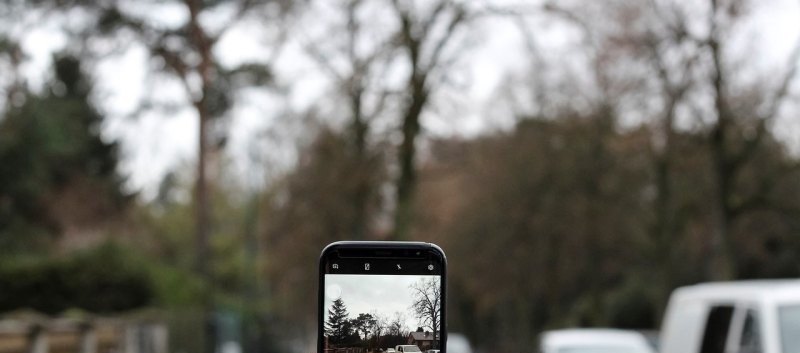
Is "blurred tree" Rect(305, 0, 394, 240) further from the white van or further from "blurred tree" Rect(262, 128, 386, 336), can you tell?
the white van

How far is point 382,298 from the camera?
14.1 feet

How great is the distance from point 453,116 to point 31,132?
1170 centimetres

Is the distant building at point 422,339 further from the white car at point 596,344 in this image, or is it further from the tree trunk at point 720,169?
the tree trunk at point 720,169

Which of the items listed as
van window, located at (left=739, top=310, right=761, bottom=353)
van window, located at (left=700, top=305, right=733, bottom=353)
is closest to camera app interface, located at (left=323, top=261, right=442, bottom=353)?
van window, located at (left=739, top=310, right=761, bottom=353)

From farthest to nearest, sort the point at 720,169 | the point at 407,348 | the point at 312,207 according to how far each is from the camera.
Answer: the point at 312,207 → the point at 720,169 → the point at 407,348

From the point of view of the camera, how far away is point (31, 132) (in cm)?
3416

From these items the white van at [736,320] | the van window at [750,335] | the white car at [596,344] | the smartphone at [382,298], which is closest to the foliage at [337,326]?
the smartphone at [382,298]

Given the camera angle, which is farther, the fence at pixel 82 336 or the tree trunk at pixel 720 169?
the tree trunk at pixel 720 169

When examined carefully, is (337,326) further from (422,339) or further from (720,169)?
(720,169)

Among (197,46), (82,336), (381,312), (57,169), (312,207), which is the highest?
(197,46)

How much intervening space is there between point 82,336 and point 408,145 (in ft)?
28.7

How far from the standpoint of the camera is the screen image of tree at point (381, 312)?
13.6 feet

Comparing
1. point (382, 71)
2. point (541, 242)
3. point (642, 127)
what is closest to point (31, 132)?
point (382, 71)

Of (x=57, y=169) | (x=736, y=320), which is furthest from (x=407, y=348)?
(x=57, y=169)
